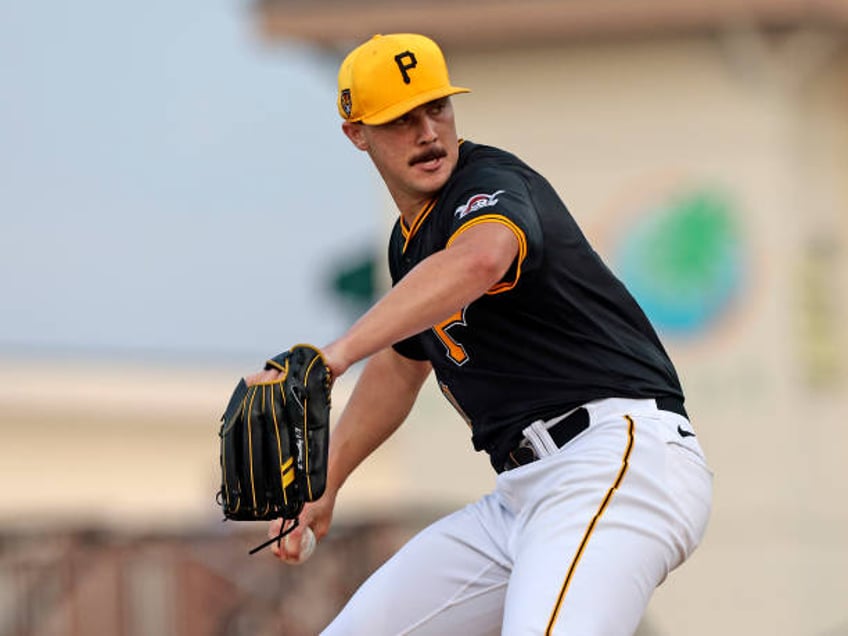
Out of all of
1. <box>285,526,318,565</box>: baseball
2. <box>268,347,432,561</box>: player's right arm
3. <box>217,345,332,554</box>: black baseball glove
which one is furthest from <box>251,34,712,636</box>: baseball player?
<box>268,347,432,561</box>: player's right arm

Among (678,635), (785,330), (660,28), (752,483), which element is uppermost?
(660,28)

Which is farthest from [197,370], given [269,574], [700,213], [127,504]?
[269,574]

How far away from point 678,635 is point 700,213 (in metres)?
4.29

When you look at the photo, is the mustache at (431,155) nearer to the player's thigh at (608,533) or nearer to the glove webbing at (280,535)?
the player's thigh at (608,533)

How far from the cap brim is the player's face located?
53mm

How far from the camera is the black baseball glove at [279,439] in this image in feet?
16.7

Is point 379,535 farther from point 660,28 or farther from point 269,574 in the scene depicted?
point 660,28

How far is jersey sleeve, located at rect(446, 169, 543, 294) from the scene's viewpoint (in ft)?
17.0

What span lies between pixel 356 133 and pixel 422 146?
317mm

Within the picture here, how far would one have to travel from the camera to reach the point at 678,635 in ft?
60.6

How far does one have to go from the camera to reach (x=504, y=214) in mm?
5191

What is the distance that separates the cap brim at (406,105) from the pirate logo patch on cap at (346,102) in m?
0.14

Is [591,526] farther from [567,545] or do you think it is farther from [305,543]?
[305,543]

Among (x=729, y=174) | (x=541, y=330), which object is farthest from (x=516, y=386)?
(x=729, y=174)
